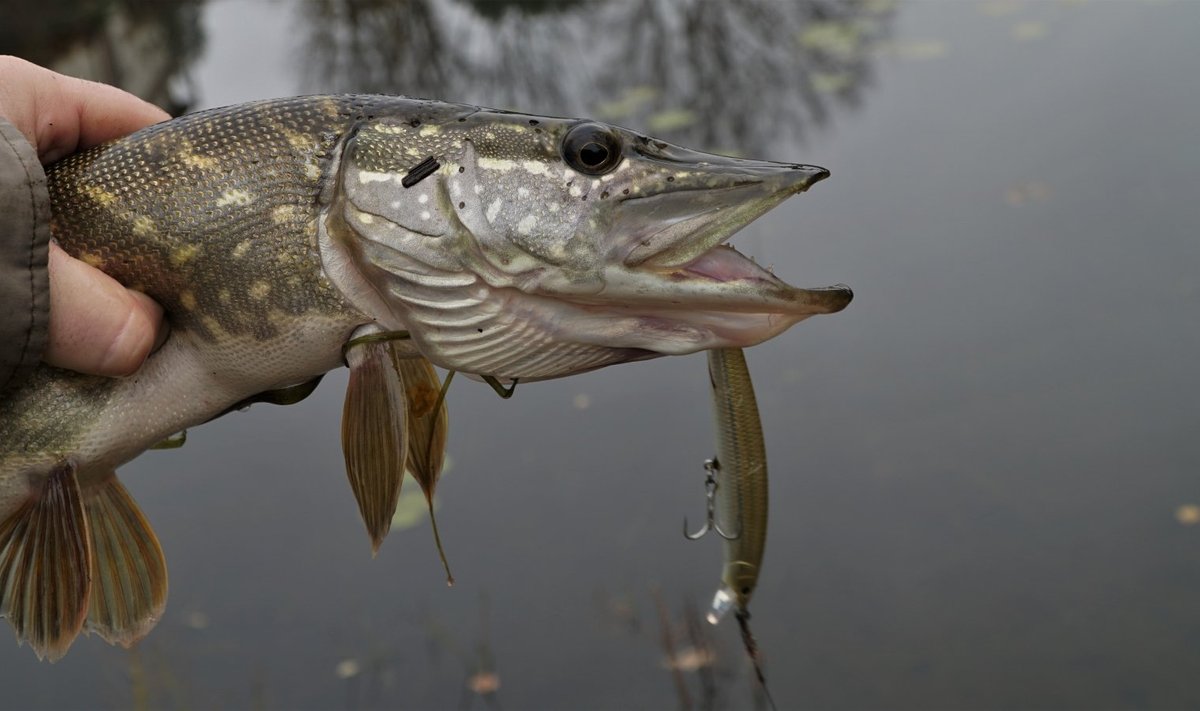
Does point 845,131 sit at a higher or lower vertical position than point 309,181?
higher

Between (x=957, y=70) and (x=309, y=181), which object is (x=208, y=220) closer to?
(x=309, y=181)

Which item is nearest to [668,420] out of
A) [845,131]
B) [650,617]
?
[650,617]

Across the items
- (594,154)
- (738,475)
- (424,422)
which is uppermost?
(594,154)

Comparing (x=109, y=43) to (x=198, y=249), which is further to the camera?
(x=109, y=43)

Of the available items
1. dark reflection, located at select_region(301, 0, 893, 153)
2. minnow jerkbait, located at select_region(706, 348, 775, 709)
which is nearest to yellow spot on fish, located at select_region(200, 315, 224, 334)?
minnow jerkbait, located at select_region(706, 348, 775, 709)

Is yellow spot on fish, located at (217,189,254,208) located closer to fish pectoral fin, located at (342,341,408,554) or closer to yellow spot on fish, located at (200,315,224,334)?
yellow spot on fish, located at (200,315,224,334)

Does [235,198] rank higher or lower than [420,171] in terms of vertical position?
lower

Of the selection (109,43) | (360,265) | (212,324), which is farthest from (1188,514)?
(109,43)

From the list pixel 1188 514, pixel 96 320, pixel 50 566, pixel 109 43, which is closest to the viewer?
pixel 96 320

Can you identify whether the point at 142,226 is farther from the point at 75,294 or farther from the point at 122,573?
the point at 122,573
